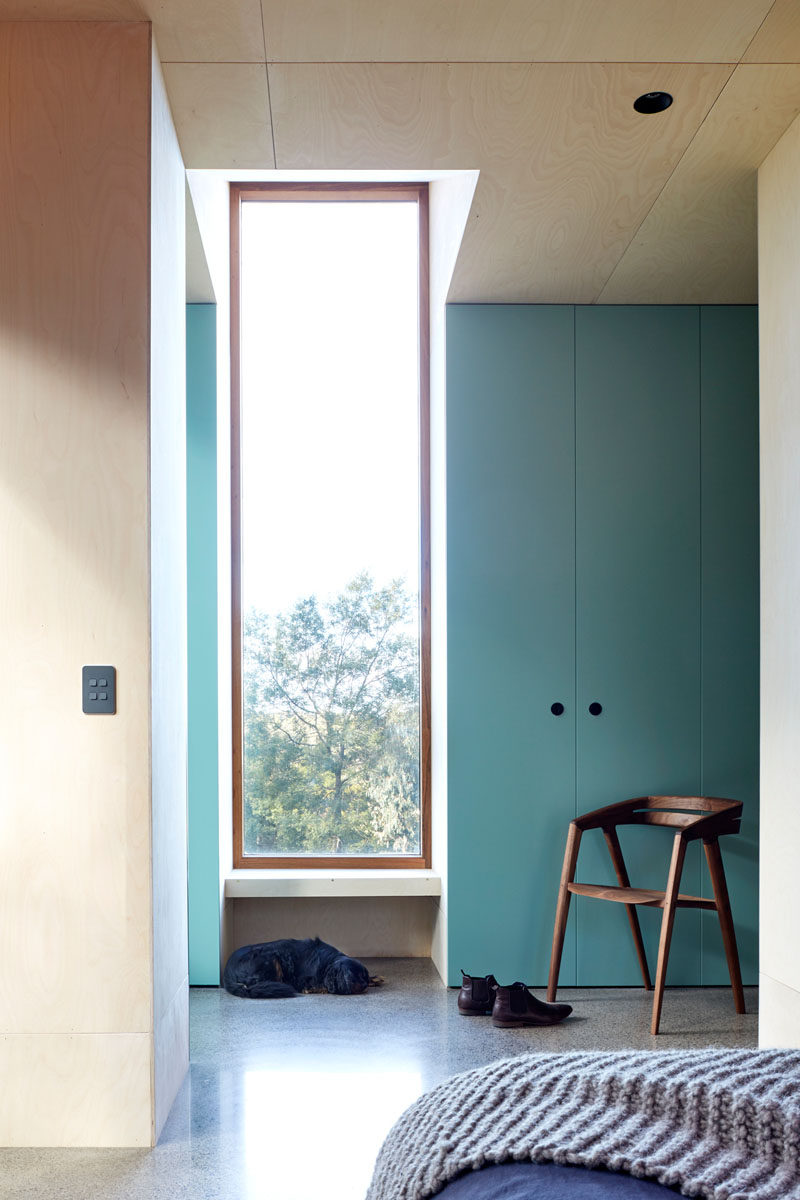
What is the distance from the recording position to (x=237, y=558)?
427 cm

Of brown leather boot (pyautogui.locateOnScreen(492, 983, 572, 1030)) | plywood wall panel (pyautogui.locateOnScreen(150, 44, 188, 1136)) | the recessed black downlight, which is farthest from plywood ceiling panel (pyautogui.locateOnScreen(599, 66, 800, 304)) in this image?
brown leather boot (pyautogui.locateOnScreen(492, 983, 572, 1030))

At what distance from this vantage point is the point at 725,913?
3469mm

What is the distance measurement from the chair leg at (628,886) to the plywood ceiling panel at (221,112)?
2.50 metres

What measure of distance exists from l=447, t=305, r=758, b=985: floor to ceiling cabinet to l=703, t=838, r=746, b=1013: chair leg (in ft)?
1.01

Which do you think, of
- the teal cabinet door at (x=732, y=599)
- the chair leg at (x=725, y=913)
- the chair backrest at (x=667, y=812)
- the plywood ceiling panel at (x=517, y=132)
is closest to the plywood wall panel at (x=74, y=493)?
the plywood ceiling panel at (x=517, y=132)

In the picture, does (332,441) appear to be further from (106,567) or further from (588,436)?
(106,567)

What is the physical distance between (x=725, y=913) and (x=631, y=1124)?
2.78 metres

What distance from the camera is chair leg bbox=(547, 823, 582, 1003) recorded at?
11.7ft

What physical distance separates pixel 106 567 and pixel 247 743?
78.5 inches

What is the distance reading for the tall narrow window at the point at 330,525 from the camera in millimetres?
4246

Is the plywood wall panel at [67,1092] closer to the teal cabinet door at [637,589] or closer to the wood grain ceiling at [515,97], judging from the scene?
the teal cabinet door at [637,589]

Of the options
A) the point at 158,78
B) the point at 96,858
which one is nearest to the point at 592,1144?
the point at 96,858

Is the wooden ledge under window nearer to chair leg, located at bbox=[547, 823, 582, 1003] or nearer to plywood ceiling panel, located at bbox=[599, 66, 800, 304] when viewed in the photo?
chair leg, located at bbox=[547, 823, 582, 1003]

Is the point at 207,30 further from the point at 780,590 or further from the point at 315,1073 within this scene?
the point at 315,1073
